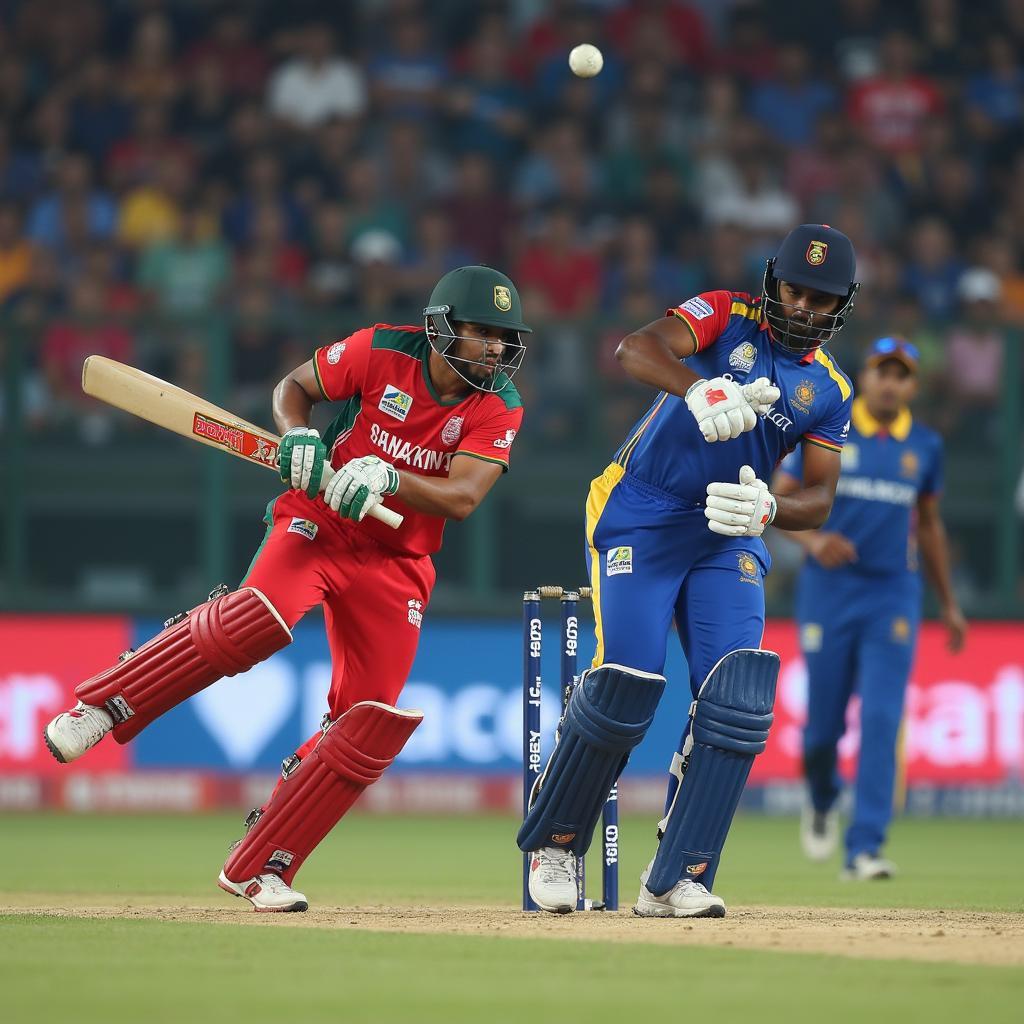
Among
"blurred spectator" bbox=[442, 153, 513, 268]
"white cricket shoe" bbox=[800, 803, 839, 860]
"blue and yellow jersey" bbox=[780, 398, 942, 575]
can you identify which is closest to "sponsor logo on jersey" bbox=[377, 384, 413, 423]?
"blue and yellow jersey" bbox=[780, 398, 942, 575]

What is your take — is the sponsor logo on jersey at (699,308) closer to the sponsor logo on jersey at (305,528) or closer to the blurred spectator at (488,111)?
the sponsor logo on jersey at (305,528)

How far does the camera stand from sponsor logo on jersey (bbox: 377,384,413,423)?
5.96m

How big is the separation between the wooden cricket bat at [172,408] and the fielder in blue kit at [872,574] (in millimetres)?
2907

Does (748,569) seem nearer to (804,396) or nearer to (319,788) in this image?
(804,396)

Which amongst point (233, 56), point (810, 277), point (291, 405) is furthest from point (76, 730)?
point (233, 56)

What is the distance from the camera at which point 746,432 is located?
5766 mm

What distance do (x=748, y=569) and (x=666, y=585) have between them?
11.0 inches

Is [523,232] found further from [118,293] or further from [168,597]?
[168,597]

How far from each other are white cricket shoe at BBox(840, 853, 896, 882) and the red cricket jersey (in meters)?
2.81

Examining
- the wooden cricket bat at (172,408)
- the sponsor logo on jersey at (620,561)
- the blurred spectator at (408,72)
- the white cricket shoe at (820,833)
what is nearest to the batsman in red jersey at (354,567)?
the wooden cricket bat at (172,408)

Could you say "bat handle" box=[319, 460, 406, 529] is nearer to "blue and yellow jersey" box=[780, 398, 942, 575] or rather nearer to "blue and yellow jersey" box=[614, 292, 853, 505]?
"blue and yellow jersey" box=[614, 292, 853, 505]

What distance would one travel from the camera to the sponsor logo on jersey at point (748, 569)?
5801mm

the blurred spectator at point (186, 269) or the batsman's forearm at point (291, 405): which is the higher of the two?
the blurred spectator at point (186, 269)

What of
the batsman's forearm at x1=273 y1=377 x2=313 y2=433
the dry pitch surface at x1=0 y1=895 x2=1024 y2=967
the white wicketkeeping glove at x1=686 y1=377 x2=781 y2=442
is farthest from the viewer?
the batsman's forearm at x1=273 y1=377 x2=313 y2=433
